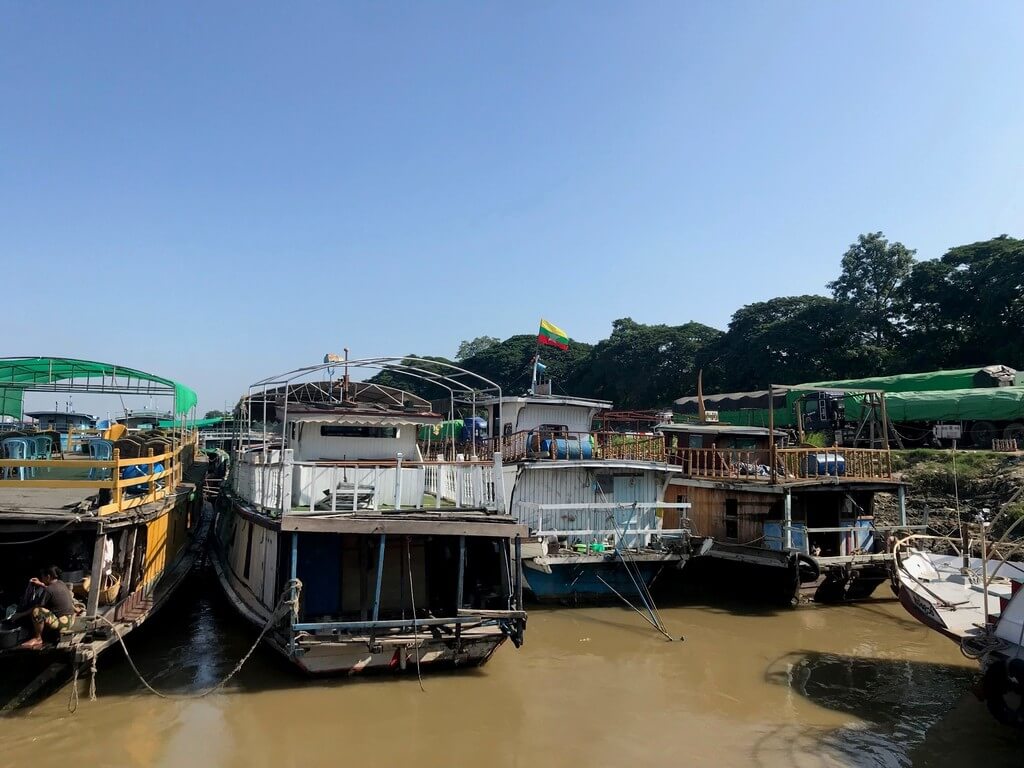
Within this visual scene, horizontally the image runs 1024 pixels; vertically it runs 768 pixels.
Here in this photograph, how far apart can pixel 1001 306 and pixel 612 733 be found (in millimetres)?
43180

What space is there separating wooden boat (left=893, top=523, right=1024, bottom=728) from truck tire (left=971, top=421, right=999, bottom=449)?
16430 millimetres

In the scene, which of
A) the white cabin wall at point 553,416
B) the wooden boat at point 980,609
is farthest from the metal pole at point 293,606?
the white cabin wall at point 553,416

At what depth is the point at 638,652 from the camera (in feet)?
41.3

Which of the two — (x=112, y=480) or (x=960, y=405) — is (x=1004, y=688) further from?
(x=960, y=405)

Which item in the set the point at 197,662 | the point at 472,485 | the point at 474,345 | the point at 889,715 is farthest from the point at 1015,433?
the point at 474,345

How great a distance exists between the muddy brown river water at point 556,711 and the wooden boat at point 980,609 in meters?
0.87

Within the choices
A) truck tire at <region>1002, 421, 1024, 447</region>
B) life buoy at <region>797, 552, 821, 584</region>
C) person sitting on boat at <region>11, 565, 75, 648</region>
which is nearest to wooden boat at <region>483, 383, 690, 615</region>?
life buoy at <region>797, 552, 821, 584</region>

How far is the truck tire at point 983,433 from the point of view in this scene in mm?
27859

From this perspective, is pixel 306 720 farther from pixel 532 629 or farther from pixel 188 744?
pixel 532 629

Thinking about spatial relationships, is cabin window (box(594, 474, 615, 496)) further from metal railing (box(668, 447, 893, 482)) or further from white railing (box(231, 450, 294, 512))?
white railing (box(231, 450, 294, 512))

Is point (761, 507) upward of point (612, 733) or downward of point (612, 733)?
upward

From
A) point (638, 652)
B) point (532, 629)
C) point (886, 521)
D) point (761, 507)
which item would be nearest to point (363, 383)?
point (532, 629)

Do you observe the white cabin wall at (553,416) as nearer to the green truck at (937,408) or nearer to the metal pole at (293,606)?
the green truck at (937,408)

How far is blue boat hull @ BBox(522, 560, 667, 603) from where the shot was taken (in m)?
15.1
